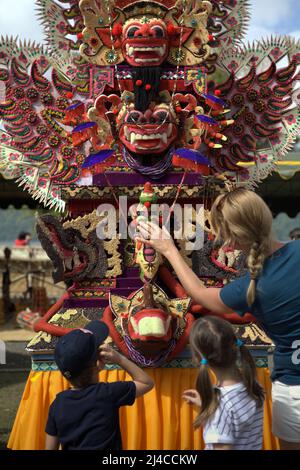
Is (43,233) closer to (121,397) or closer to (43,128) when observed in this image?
(43,128)

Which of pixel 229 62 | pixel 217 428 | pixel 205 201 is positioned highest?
pixel 229 62

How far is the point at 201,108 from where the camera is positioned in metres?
3.55

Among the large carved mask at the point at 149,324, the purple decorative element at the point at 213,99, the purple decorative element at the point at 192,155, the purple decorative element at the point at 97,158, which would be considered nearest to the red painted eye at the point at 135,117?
the purple decorative element at the point at 97,158

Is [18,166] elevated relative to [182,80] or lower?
lower

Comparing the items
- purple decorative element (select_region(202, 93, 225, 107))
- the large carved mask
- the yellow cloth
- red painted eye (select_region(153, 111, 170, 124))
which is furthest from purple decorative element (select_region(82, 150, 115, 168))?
the yellow cloth

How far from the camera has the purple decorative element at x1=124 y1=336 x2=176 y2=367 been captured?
311 cm

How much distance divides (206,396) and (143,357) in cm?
107

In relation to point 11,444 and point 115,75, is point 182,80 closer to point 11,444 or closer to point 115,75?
point 115,75

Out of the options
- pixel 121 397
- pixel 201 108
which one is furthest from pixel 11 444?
pixel 201 108

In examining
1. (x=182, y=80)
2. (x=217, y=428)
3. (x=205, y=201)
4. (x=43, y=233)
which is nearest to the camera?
(x=217, y=428)

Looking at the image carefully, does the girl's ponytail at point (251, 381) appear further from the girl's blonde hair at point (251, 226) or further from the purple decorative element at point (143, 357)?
the purple decorative element at point (143, 357)

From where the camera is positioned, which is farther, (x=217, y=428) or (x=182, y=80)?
(x=182, y=80)

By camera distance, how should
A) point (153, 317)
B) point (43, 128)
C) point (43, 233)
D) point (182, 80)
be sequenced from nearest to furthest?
point (153, 317), point (43, 233), point (182, 80), point (43, 128)

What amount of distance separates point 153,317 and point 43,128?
1709mm
